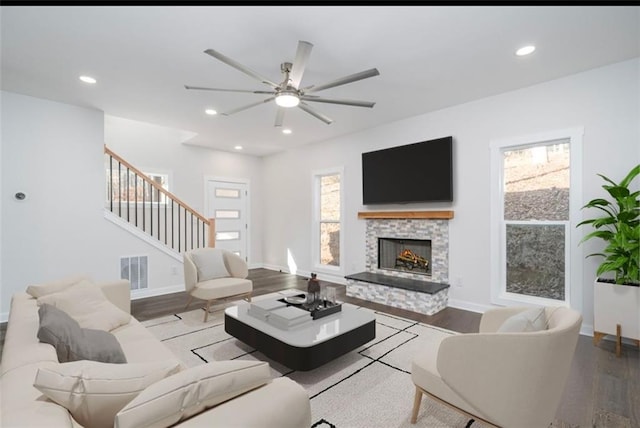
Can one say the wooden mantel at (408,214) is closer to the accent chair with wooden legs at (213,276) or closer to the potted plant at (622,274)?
the potted plant at (622,274)

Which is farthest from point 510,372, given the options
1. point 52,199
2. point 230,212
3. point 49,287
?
point 230,212

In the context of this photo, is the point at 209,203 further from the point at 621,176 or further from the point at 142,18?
the point at 621,176

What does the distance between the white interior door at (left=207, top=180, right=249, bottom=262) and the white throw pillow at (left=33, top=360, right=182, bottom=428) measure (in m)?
5.88

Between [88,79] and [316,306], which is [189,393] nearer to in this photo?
[316,306]

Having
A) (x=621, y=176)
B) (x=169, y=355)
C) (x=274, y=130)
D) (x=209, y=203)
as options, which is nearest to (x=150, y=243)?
(x=209, y=203)

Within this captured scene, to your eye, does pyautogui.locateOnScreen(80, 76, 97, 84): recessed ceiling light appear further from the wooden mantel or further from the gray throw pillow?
the wooden mantel

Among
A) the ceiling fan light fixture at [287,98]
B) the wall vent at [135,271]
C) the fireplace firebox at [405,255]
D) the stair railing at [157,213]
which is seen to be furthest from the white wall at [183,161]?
the ceiling fan light fixture at [287,98]

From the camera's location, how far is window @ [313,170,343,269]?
5910mm

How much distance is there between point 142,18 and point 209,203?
472 cm

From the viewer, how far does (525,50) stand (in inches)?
108

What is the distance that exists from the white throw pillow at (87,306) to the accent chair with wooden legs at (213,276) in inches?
50.5

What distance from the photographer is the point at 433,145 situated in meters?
4.29

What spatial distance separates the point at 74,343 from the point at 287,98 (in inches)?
89.0

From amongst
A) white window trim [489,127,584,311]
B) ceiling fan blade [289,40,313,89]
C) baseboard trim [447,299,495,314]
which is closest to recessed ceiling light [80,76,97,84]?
ceiling fan blade [289,40,313,89]
